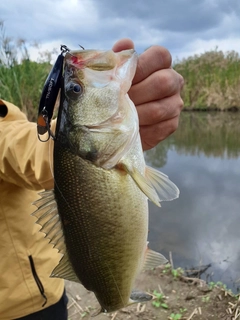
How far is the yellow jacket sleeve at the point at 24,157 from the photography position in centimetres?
154

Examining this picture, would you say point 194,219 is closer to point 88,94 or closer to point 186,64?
point 88,94

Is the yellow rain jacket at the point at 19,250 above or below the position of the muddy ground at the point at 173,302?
above

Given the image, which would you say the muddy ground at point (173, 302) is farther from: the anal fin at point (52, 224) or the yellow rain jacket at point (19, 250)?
the anal fin at point (52, 224)

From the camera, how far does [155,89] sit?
1.28m

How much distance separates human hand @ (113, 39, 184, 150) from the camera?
49.8 inches

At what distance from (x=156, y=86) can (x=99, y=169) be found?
1.17 feet

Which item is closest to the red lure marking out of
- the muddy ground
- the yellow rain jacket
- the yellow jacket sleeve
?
the yellow jacket sleeve

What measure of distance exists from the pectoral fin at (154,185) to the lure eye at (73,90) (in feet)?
0.89

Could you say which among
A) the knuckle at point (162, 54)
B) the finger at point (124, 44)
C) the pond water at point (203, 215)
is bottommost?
the pond water at point (203, 215)

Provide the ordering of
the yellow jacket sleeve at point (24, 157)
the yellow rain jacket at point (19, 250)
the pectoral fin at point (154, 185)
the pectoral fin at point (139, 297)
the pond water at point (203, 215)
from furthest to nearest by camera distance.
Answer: the pond water at point (203, 215) < the yellow rain jacket at point (19, 250) < the yellow jacket sleeve at point (24, 157) < the pectoral fin at point (139, 297) < the pectoral fin at point (154, 185)

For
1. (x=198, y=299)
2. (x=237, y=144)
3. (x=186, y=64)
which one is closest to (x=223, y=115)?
(x=186, y=64)

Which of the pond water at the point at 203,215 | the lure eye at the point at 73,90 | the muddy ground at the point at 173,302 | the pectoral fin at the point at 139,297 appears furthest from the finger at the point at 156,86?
the pond water at the point at 203,215

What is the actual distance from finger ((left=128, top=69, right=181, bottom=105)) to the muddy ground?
2598 millimetres

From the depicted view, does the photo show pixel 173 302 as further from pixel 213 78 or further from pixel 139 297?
pixel 213 78
